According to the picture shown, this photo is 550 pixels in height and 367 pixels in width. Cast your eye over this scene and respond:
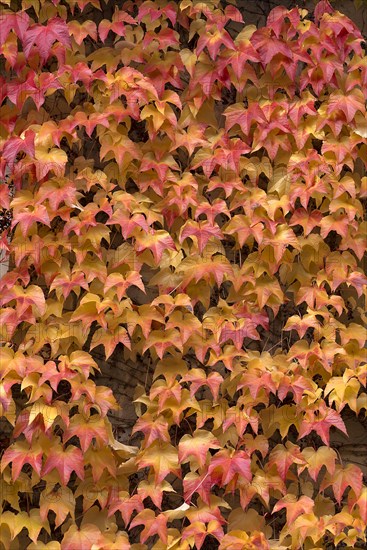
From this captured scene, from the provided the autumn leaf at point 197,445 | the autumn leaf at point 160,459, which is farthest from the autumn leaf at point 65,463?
the autumn leaf at point 197,445

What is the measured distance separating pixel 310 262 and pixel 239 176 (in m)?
0.43

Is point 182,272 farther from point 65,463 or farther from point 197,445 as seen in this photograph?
point 65,463

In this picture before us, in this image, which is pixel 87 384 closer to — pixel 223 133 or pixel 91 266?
pixel 91 266

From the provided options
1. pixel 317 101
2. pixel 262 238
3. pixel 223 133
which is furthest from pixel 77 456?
pixel 317 101

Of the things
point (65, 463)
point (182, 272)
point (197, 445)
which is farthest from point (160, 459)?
point (182, 272)

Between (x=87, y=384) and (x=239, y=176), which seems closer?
(x=87, y=384)

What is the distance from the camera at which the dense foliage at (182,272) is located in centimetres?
304

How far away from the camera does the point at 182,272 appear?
317 centimetres

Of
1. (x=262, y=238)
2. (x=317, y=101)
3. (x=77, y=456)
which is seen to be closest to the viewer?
(x=77, y=456)

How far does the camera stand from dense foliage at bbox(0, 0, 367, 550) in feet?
9.98

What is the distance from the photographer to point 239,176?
10.8 ft

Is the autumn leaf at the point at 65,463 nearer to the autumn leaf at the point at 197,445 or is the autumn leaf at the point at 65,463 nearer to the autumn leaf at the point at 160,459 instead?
the autumn leaf at the point at 160,459

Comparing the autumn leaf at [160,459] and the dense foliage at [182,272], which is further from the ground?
the dense foliage at [182,272]

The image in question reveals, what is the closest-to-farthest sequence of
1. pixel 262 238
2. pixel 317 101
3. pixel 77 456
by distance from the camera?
pixel 77 456 < pixel 262 238 < pixel 317 101
